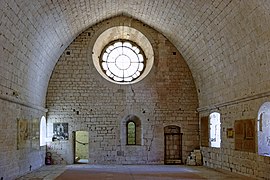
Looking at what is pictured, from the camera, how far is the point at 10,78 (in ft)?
41.0

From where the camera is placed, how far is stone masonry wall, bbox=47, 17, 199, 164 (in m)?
18.7

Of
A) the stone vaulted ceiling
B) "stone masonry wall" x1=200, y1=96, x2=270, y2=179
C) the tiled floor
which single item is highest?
the stone vaulted ceiling

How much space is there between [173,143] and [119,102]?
120 inches

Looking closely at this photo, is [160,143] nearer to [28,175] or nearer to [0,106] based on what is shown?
[28,175]

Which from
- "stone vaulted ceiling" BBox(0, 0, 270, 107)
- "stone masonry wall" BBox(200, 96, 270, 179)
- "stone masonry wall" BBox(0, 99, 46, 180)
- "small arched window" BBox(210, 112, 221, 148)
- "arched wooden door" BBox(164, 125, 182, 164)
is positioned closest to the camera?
"stone vaulted ceiling" BBox(0, 0, 270, 107)

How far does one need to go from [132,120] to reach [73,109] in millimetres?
2785

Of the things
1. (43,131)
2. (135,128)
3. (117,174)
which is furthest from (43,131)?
(117,174)

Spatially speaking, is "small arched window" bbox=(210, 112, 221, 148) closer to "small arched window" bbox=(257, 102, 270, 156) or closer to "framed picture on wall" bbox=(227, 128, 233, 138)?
"framed picture on wall" bbox=(227, 128, 233, 138)

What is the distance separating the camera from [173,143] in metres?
19.3

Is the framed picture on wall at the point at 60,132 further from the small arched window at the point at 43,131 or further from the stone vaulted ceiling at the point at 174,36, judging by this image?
the stone vaulted ceiling at the point at 174,36

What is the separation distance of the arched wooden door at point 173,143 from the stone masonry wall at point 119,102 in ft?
1.00

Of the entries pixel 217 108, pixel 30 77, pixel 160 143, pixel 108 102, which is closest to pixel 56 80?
pixel 108 102

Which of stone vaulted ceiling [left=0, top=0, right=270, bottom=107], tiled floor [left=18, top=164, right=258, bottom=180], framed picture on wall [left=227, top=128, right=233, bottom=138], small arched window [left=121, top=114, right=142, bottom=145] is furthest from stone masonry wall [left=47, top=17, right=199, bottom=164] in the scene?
framed picture on wall [left=227, top=128, right=233, bottom=138]

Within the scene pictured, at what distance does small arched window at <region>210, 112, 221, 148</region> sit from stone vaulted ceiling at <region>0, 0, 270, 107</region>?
0.85m
